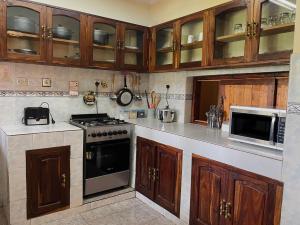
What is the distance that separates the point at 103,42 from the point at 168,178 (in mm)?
1650

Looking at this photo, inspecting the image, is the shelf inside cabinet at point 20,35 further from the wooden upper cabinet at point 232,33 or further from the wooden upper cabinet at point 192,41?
the wooden upper cabinet at point 232,33

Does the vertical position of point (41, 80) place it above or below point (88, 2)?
below

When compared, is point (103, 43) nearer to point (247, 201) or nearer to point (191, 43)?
point (191, 43)

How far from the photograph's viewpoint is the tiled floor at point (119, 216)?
231 cm

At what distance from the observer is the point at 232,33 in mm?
2176

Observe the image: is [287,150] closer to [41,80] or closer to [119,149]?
[119,149]

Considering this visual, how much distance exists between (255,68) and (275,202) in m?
1.18

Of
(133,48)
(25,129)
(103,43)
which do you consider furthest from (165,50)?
(25,129)

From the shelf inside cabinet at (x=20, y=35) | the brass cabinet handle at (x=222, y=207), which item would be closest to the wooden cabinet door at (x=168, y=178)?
the brass cabinet handle at (x=222, y=207)

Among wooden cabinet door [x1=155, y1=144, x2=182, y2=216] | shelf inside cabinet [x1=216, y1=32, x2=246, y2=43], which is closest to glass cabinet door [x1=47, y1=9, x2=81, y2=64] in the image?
wooden cabinet door [x1=155, y1=144, x2=182, y2=216]

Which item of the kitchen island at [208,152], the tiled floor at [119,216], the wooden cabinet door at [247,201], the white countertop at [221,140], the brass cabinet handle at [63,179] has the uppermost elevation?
the white countertop at [221,140]

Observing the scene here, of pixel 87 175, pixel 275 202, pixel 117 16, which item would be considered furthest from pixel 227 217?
pixel 117 16

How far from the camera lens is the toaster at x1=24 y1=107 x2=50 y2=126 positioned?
2.49 meters

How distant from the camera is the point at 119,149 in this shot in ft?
8.93
